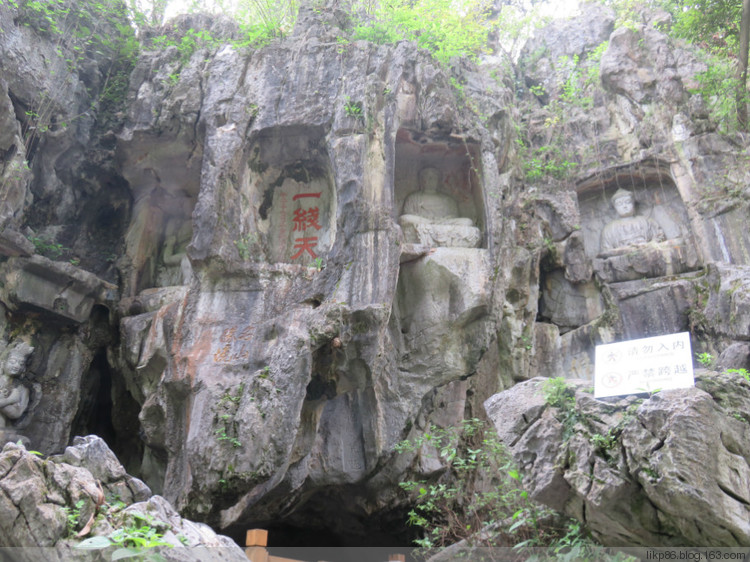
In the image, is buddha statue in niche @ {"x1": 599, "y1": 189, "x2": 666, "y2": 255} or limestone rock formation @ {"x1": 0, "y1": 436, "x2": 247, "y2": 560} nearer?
limestone rock formation @ {"x1": 0, "y1": 436, "x2": 247, "y2": 560}

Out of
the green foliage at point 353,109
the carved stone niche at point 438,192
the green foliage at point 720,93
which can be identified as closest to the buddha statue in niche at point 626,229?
the green foliage at point 720,93

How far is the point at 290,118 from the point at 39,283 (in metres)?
5.08

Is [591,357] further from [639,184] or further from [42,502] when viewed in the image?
[42,502]

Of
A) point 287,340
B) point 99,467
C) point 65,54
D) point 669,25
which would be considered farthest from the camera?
point 669,25

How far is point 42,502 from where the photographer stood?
437 centimetres

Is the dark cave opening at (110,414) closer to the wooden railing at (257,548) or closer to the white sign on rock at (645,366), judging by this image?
the wooden railing at (257,548)

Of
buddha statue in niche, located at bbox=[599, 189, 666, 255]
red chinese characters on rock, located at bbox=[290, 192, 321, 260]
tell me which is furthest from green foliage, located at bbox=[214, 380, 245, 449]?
buddha statue in niche, located at bbox=[599, 189, 666, 255]


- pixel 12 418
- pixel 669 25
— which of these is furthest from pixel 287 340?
pixel 669 25

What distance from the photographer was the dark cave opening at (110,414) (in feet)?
37.9

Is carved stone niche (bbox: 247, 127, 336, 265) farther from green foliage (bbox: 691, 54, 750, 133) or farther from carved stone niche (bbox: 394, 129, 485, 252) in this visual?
green foliage (bbox: 691, 54, 750, 133)

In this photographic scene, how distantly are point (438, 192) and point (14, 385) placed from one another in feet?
26.9

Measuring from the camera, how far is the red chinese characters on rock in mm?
11523

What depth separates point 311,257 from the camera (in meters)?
11.3

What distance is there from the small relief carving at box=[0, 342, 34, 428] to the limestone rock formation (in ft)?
18.8
